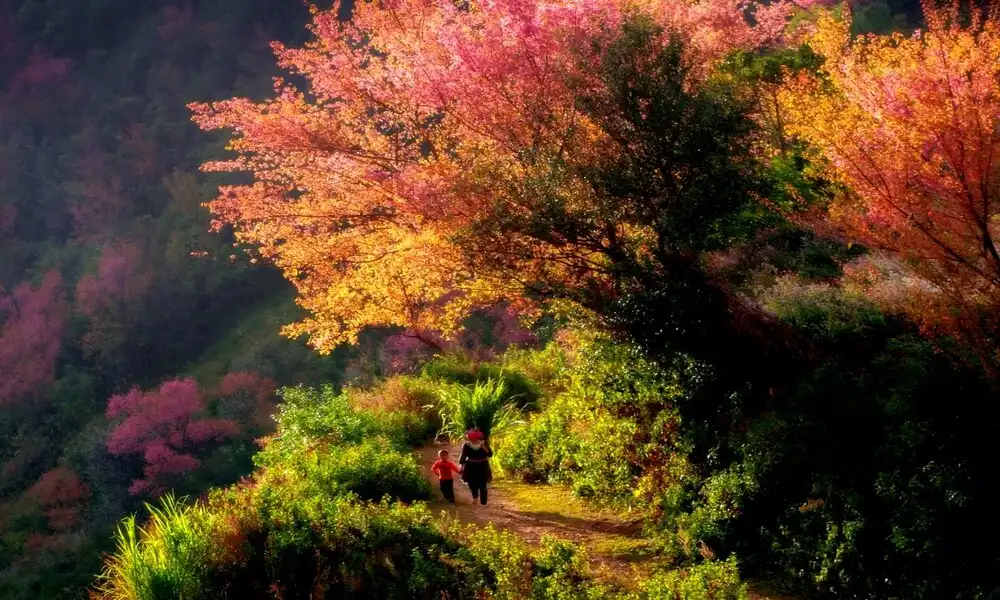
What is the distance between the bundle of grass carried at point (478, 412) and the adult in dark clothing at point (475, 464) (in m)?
2.30

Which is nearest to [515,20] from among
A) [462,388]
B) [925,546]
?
[462,388]

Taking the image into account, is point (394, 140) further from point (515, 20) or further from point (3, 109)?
point (3, 109)

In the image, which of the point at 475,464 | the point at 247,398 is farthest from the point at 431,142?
the point at 247,398

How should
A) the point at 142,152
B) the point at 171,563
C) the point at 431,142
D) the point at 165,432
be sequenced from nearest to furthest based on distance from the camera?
the point at 171,563, the point at 431,142, the point at 165,432, the point at 142,152

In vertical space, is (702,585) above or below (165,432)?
above

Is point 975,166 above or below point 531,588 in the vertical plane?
above

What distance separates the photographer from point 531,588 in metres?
6.04

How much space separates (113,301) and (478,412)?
24358mm

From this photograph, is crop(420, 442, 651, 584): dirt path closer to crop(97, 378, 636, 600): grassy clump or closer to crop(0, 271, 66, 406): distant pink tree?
crop(97, 378, 636, 600): grassy clump

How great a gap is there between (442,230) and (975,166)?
5.79 m

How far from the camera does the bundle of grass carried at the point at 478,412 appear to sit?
11.6 metres

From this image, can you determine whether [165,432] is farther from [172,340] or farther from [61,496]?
[172,340]

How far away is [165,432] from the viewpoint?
76.2 feet

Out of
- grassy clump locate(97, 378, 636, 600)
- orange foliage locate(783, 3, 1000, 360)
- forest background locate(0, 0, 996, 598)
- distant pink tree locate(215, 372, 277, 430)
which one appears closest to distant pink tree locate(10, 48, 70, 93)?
forest background locate(0, 0, 996, 598)
